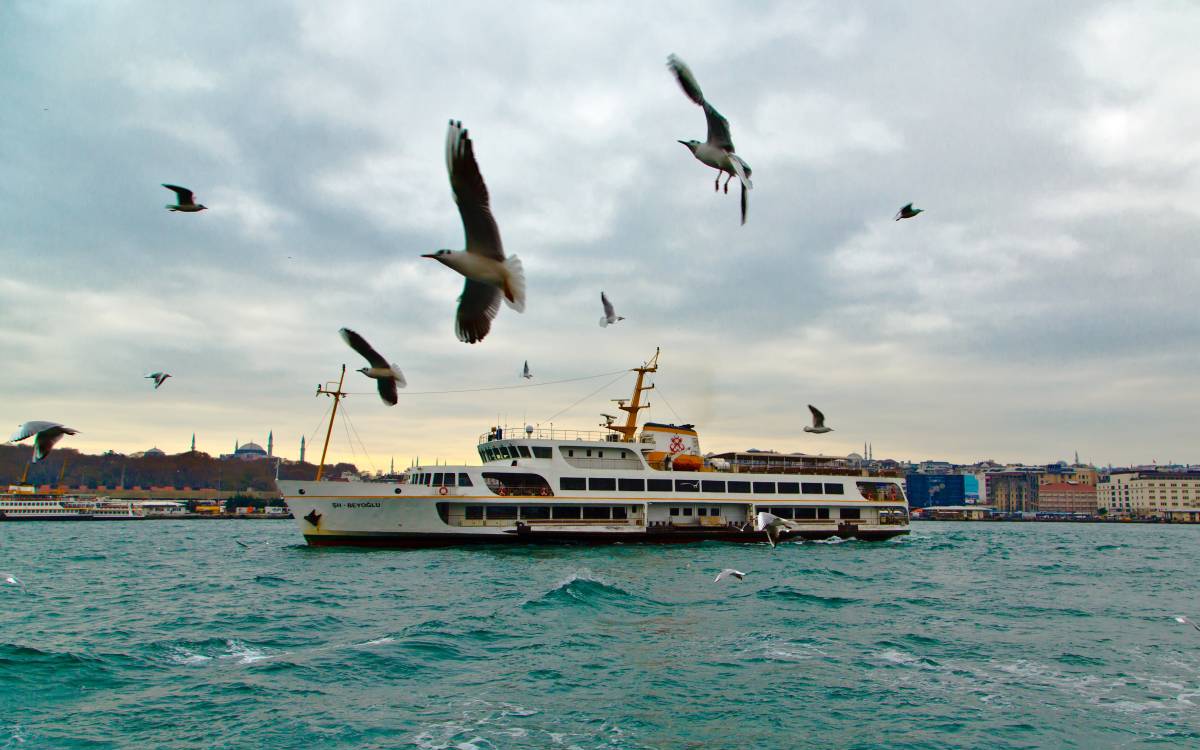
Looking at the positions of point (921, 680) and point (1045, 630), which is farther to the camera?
point (1045, 630)

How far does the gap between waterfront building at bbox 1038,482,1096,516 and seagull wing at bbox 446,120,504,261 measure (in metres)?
187

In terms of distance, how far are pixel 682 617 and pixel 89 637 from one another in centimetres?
1116

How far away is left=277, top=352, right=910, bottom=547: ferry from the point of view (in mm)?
31312

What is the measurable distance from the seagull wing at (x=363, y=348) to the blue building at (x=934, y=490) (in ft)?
522

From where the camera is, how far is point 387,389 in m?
11.3

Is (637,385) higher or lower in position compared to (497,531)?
higher

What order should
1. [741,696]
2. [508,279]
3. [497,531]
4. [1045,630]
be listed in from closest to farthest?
[508,279]
[741,696]
[1045,630]
[497,531]

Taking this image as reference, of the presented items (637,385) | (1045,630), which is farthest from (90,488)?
(1045,630)

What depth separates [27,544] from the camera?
44.5 meters

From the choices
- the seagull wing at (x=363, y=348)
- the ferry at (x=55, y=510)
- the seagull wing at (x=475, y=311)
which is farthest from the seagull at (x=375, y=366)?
the ferry at (x=55, y=510)

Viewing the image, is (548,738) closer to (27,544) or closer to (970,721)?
(970,721)

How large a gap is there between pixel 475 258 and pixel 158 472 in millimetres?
154803

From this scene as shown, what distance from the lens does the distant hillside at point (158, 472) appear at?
13625cm

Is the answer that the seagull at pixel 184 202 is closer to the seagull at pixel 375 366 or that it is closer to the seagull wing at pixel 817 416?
the seagull at pixel 375 366
